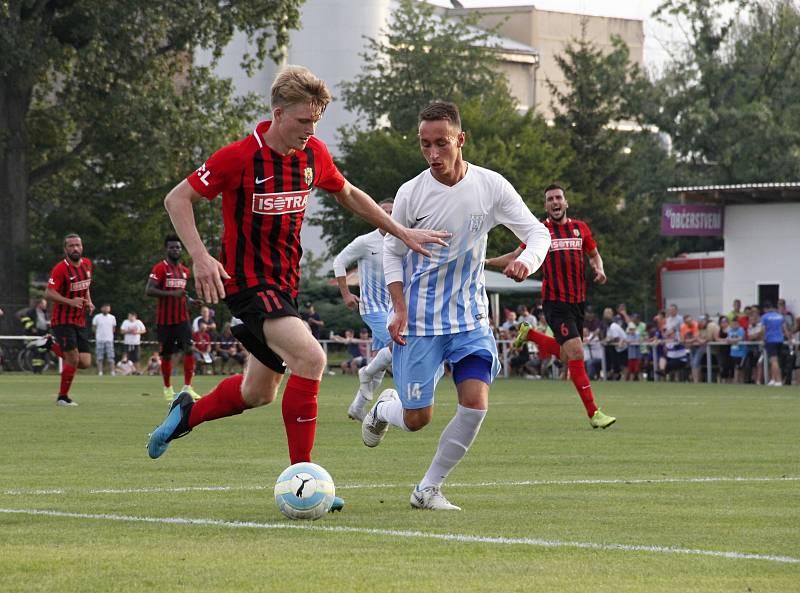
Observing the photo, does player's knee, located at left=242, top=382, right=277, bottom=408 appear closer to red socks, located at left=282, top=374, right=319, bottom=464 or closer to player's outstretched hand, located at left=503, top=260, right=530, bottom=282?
red socks, located at left=282, top=374, right=319, bottom=464

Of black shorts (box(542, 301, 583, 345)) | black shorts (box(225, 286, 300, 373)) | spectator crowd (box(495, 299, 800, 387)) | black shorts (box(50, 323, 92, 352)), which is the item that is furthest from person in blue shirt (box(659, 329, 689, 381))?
black shorts (box(225, 286, 300, 373))

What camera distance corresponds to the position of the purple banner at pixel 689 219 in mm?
44438

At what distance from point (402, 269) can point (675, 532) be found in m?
2.50

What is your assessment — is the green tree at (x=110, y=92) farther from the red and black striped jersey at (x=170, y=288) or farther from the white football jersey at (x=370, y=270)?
the white football jersey at (x=370, y=270)

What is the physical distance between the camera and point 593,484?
10344 millimetres

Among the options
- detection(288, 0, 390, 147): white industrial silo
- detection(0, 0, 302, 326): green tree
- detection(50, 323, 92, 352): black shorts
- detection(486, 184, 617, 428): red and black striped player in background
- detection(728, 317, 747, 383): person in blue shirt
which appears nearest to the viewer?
detection(486, 184, 617, 428): red and black striped player in background

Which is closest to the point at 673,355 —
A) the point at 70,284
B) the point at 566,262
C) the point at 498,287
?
the point at 498,287

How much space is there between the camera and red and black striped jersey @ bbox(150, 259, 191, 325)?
2225cm

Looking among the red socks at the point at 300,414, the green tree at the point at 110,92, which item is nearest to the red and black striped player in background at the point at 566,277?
the red socks at the point at 300,414

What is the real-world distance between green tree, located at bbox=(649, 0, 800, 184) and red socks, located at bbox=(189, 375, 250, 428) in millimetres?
57632

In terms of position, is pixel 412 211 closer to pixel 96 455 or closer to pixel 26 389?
pixel 96 455

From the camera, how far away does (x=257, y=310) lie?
873cm

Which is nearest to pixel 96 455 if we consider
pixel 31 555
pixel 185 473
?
pixel 185 473

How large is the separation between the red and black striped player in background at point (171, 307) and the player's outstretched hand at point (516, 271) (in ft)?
43.9
